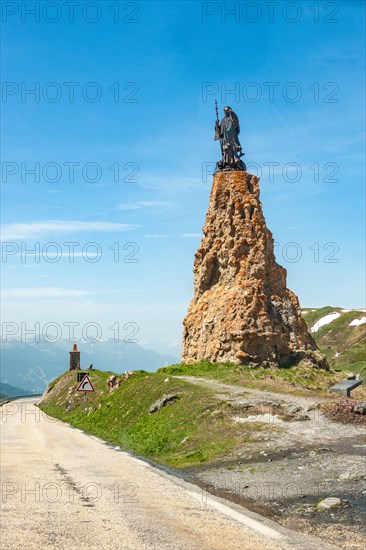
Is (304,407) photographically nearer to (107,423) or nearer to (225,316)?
(107,423)

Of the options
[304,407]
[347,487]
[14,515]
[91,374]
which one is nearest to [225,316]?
[304,407]

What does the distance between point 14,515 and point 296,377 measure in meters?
25.1

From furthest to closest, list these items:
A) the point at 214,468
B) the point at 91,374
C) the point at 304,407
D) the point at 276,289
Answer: the point at 91,374 → the point at 276,289 → the point at 304,407 → the point at 214,468

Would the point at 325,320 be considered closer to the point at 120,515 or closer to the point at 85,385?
the point at 85,385

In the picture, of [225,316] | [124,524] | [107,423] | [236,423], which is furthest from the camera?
[225,316]

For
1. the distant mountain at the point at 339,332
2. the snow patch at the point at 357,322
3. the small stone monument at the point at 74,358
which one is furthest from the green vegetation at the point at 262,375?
the snow patch at the point at 357,322

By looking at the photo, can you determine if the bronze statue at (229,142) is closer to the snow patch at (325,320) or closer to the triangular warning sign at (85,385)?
the triangular warning sign at (85,385)

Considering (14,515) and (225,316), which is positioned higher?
(225,316)

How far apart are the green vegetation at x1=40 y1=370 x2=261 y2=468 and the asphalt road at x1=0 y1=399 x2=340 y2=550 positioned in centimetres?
282

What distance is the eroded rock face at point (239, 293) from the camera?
34.9 metres

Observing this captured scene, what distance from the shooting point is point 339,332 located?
3674 inches

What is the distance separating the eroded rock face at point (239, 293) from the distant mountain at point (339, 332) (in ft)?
108

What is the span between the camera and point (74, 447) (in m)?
20.9

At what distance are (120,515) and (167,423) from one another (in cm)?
1317
